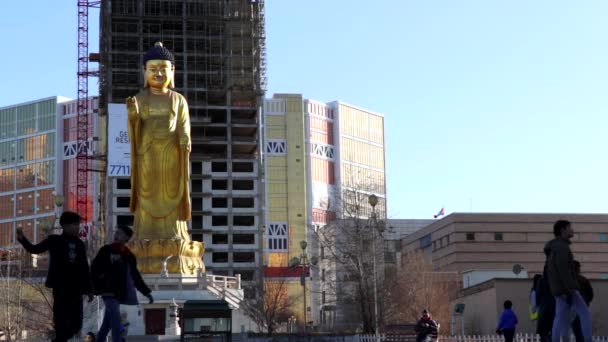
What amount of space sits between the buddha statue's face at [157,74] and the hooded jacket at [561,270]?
3987 centimetres

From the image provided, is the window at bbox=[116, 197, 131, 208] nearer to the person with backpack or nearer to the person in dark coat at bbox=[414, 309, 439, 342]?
the person in dark coat at bbox=[414, 309, 439, 342]

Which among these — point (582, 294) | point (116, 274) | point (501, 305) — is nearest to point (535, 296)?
point (582, 294)

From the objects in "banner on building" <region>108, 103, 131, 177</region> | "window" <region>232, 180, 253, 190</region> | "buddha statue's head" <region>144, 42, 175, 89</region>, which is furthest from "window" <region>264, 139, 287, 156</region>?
"buddha statue's head" <region>144, 42, 175, 89</region>

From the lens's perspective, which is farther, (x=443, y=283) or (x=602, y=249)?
(x=602, y=249)

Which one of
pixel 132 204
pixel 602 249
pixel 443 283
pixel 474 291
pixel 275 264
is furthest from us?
pixel 275 264

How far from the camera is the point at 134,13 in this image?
4250 inches

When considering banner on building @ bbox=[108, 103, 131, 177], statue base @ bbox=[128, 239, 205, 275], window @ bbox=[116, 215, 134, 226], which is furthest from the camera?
window @ bbox=[116, 215, 134, 226]

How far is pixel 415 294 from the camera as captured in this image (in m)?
71.6

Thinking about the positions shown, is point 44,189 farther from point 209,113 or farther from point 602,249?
point 602,249

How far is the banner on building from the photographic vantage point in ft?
338

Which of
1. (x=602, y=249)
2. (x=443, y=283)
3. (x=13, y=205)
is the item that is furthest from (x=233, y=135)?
(x=13, y=205)

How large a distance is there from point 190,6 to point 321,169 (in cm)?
6137

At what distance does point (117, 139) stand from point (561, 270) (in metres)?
91.3

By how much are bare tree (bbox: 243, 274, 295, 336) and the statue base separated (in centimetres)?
507
